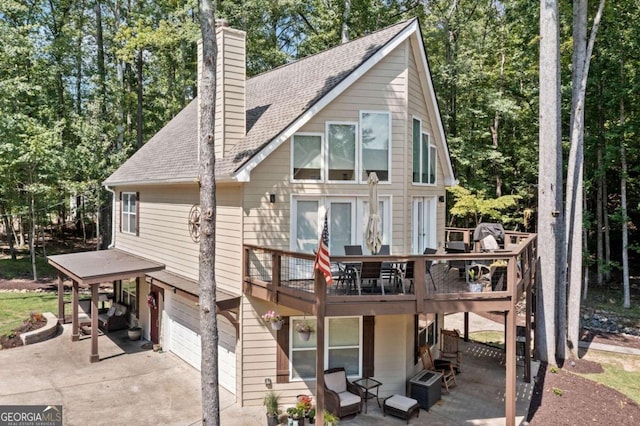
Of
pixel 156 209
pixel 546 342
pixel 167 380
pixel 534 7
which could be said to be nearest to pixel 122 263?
pixel 156 209

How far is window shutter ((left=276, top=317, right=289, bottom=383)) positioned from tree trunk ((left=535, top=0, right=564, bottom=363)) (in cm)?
851

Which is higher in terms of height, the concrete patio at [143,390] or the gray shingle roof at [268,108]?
the gray shingle roof at [268,108]

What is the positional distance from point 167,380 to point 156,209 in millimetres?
5735

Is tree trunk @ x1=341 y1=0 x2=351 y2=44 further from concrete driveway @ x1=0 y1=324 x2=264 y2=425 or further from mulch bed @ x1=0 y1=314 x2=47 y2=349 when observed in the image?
mulch bed @ x1=0 y1=314 x2=47 y2=349

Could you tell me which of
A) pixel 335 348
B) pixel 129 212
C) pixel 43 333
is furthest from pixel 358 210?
pixel 43 333

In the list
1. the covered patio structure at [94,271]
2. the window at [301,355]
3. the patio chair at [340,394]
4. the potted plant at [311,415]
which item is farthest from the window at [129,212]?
the potted plant at [311,415]

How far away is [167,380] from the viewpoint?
1163 cm

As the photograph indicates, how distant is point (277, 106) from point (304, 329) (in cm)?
617

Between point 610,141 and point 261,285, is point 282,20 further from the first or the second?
point 261,285

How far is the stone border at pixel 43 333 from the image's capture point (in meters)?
14.0

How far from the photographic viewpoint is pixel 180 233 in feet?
42.9

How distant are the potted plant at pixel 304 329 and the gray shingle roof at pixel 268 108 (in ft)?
13.2

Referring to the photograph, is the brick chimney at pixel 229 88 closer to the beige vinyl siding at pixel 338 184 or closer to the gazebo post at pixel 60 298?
the beige vinyl siding at pixel 338 184

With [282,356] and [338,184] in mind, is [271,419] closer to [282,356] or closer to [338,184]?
[282,356]
